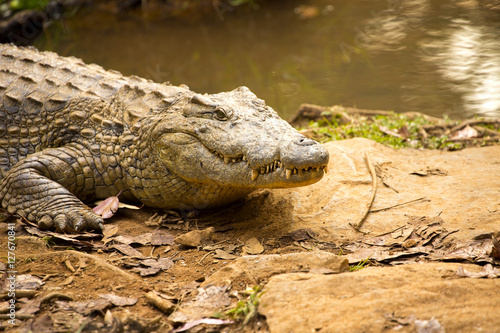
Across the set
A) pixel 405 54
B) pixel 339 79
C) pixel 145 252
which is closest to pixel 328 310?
pixel 145 252

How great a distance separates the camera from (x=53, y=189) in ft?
14.2

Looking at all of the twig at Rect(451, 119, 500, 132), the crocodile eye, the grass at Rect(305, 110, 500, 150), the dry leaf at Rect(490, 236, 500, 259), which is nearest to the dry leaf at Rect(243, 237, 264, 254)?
the crocodile eye

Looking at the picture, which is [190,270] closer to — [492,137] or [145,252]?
[145,252]

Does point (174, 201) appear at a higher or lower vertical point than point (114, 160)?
lower

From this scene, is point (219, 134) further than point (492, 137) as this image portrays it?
No

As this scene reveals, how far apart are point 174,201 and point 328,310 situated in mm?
2188

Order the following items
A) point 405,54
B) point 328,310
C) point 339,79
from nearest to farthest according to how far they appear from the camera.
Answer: point 328,310 < point 339,79 < point 405,54

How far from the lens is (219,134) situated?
4078 millimetres

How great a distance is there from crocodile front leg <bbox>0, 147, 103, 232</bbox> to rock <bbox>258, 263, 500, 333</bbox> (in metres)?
1.98

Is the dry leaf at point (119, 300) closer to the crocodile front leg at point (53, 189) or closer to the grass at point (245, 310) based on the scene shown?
the grass at point (245, 310)

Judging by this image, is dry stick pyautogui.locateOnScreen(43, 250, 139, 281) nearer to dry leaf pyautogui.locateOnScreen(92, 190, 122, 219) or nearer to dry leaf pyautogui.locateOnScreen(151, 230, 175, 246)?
dry leaf pyautogui.locateOnScreen(151, 230, 175, 246)

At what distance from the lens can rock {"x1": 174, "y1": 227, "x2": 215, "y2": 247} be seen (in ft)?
12.7

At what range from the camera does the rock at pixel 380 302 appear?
2.46 meters

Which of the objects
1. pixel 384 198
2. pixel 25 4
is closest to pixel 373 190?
pixel 384 198
